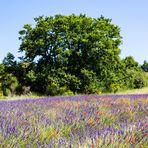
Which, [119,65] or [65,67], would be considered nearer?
[65,67]

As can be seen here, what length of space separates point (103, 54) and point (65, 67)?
4082mm

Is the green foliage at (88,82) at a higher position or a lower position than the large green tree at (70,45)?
lower

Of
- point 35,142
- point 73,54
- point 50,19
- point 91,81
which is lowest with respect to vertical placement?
point 35,142

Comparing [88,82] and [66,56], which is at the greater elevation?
[66,56]

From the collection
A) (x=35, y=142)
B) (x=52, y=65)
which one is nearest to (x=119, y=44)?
(x=52, y=65)

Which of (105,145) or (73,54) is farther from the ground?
(73,54)

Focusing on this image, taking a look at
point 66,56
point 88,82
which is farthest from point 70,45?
point 88,82

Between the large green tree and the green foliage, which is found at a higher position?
the large green tree

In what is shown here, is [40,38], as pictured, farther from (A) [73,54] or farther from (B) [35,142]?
(B) [35,142]

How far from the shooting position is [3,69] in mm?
39000

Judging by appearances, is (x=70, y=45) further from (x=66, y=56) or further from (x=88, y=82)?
(x=88, y=82)

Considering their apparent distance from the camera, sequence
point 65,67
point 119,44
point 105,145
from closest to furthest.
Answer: point 105,145, point 65,67, point 119,44

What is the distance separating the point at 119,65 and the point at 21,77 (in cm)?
1048

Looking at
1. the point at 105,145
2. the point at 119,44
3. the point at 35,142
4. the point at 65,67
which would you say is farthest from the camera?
the point at 119,44
